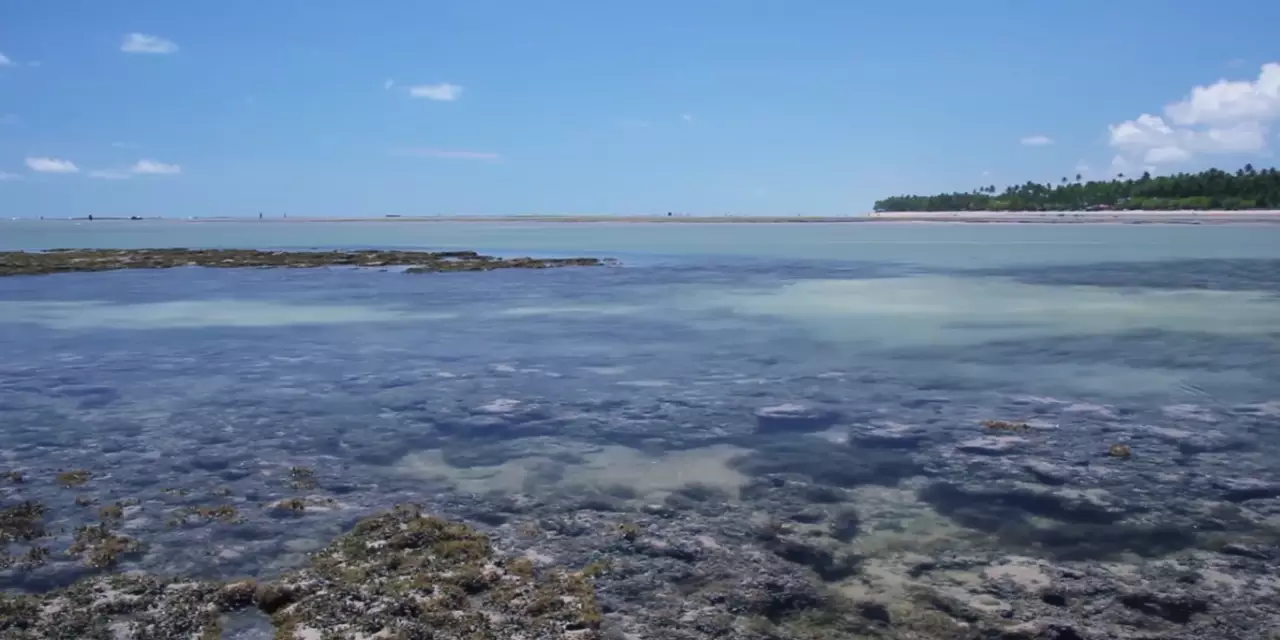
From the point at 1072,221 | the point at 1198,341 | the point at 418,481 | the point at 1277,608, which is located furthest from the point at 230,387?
the point at 1072,221

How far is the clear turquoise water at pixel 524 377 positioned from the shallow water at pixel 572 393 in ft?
0.22

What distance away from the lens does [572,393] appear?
1518 centimetres

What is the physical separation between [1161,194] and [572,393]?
163 meters

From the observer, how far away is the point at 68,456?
11.2 meters

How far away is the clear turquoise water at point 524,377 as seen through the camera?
34.5 ft

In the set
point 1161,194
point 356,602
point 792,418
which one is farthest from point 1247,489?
point 1161,194

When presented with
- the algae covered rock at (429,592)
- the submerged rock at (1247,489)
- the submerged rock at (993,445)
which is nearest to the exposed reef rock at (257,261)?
the submerged rock at (993,445)

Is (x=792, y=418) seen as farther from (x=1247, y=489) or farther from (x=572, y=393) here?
(x=1247, y=489)

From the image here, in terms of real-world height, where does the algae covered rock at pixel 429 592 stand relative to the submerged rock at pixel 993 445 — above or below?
above

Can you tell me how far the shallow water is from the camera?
985cm

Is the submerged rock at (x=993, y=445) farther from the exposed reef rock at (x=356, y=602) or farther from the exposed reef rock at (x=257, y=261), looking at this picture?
the exposed reef rock at (x=257, y=261)

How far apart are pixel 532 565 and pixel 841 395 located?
26.7 ft

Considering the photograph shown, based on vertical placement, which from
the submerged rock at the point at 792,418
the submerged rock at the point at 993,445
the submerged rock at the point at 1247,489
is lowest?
the submerged rock at the point at 1247,489

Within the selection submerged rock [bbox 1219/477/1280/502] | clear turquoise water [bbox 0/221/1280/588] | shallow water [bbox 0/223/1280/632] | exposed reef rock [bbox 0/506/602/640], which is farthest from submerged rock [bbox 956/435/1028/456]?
exposed reef rock [bbox 0/506/602/640]
